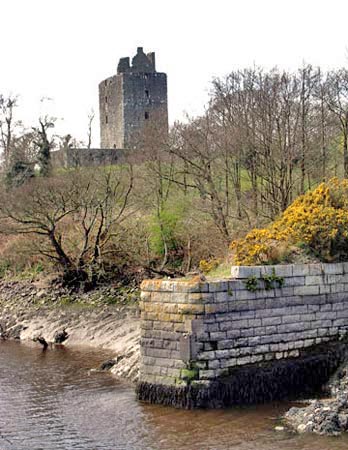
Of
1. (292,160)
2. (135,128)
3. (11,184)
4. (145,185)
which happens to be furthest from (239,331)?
(135,128)

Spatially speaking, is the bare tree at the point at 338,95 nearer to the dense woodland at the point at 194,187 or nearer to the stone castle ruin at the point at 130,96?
the dense woodland at the point at 194,187

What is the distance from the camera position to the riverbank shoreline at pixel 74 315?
24.0 m

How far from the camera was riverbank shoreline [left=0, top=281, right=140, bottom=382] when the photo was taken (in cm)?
2399

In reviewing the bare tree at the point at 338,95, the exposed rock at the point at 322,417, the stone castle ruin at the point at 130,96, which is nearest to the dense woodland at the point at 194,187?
the bare tree at the point at 338,95

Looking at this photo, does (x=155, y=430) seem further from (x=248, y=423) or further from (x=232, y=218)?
(x=232, y=218)

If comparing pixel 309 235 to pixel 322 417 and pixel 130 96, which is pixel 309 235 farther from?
pixel 130 96

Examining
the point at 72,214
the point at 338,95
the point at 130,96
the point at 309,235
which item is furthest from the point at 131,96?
the point at 309,235

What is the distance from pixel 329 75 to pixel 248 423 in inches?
646

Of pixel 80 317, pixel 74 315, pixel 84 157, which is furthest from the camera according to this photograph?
pixel 84 157

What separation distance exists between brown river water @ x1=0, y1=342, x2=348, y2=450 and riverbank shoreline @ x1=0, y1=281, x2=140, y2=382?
391cm

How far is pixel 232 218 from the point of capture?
2686 centimetres

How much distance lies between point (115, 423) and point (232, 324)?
2.89 m

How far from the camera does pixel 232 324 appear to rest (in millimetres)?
15383

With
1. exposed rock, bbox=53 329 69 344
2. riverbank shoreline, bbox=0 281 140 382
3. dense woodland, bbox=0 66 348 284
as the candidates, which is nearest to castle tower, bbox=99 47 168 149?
dense woodland, bbox=0 66 348 284
